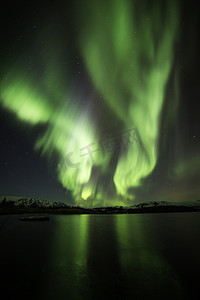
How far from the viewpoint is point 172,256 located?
24094 millimetres

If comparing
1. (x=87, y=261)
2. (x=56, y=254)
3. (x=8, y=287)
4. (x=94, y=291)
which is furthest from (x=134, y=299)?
(x=56, y=254)

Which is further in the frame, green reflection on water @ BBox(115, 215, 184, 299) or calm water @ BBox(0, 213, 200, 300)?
green reflection on water @ BBox(115, 215, 184, 299)

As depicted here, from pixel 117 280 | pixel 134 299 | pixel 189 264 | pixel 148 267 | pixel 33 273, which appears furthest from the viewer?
pixel 189 264

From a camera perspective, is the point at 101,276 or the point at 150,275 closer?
the point at 101,276

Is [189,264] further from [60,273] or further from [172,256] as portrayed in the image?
[60,273]

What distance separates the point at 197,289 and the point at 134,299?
18.6 feet

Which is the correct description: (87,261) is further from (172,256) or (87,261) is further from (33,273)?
(172,256)

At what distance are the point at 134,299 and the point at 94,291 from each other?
3.28 meters

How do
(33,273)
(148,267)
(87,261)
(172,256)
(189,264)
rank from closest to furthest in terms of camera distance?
(33,273)
(148,267)
(189,264)
(87,261)
(172,256)

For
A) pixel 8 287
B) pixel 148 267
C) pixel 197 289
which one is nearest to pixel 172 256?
pixel 148 267

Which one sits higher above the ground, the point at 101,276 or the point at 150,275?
the point at 150,275

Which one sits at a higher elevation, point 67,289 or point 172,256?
point 172,256

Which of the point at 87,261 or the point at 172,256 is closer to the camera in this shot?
the point at 87,261

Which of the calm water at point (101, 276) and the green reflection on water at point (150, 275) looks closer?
the calm water at point (101, 276)
